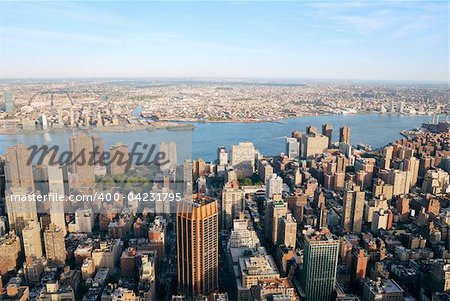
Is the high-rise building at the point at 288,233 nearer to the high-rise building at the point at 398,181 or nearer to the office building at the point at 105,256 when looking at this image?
the office building at the point at 105,256

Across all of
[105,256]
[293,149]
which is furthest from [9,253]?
[293,149]

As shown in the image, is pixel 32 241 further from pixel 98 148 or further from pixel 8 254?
pixel 98 148

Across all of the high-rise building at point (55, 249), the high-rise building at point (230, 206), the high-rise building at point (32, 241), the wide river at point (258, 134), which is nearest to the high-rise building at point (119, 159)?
the wide river at point (258, 134)

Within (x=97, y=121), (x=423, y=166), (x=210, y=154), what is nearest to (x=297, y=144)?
(x=210, y=154)

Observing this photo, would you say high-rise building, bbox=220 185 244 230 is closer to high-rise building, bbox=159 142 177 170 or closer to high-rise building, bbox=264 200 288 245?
high-rise building, bbox=264 200 288 245

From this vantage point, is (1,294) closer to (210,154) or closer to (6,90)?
(6,90)

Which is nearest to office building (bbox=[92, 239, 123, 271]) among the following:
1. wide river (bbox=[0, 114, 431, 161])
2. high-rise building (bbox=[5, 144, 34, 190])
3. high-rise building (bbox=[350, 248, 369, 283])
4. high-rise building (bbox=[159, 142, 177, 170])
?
high-rise building (bbox=[159, 142, 177, 170])
